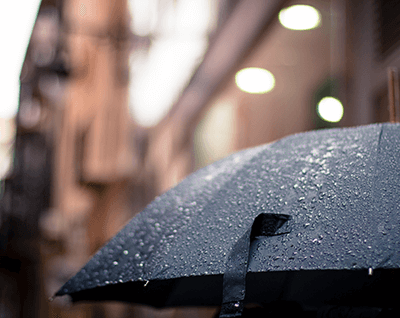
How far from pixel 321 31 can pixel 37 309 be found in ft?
25.0

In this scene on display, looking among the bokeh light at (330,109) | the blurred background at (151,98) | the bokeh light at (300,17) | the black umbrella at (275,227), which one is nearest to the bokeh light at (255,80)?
the blurred background at (151,98)

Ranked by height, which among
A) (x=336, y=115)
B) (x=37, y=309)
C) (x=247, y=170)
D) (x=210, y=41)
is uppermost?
(x=210, y=41)


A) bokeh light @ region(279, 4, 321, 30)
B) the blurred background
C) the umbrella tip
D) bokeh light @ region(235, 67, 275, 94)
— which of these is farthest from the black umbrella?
bokeh light @ region(235, 67, 275, 94)

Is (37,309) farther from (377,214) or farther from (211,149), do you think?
(377,214)

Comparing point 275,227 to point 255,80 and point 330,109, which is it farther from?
point 255,80

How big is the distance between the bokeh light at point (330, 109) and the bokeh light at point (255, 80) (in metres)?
1.00

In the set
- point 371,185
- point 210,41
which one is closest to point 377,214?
point 371,185

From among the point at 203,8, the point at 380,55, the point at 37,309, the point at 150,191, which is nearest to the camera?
the point at 380,55

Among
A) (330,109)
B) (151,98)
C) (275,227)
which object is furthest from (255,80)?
(151,98)

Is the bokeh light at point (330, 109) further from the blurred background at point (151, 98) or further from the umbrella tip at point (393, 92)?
the umbrella tip at point (393, 92)

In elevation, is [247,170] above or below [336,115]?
below

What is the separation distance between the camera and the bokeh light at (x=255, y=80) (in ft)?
19.5

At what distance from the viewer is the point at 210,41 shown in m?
6.99

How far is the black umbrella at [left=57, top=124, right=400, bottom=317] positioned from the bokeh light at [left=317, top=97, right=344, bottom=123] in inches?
101
